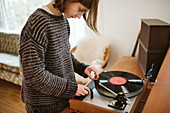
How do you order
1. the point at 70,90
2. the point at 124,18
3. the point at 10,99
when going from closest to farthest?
the point at 70,90, the point at 124,18, the point at 10,99

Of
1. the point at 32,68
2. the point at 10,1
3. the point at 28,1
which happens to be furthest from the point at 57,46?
the point at 10,1

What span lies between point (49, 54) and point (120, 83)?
445 mm

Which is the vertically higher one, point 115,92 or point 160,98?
point 160,98

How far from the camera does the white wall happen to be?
2.15m

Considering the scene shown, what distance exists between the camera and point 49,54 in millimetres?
883

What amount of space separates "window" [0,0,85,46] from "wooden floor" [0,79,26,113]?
3.96ft

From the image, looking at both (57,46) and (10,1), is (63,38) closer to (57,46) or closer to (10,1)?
(57,46)

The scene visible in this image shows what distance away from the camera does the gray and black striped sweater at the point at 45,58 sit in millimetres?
784

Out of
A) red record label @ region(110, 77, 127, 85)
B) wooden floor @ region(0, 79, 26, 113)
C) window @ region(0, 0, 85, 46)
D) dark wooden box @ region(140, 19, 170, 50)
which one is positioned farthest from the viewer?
window @ region(0, 0, 85, 46)

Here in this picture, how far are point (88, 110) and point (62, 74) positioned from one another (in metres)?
0.24

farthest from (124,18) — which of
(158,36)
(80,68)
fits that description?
(80,68)

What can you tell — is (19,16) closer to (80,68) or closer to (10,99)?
(10,99)

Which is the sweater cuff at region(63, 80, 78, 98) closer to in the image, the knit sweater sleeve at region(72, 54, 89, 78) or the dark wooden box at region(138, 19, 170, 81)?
the knit sweater sleeve at region(72, 54, 89, 78)

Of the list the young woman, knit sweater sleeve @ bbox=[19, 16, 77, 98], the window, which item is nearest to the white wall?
the window
